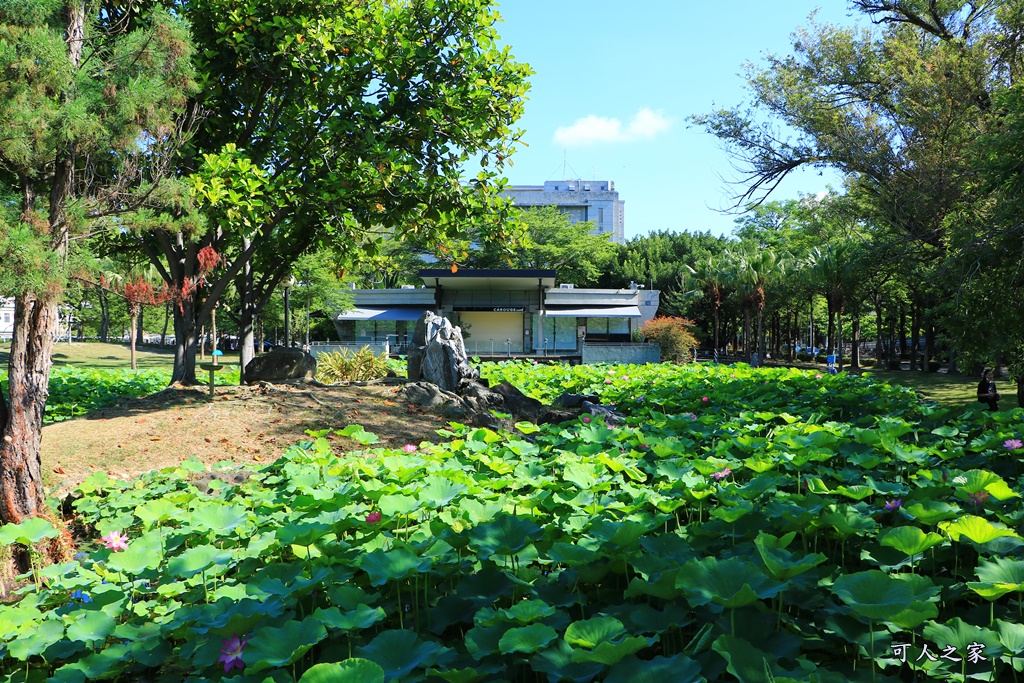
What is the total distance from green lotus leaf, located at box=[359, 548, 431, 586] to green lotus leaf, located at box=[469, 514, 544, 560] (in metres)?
0.28

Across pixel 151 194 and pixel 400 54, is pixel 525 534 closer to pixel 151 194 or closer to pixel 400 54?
pixel 151 194

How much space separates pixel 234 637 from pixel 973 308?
38.8 ft

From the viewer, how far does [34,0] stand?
539 cm

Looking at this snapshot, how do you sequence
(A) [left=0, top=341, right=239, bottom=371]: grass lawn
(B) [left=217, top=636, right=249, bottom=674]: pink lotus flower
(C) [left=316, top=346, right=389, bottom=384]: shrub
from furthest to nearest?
1. (A) [left=0, top=341, right=239, bottom=371]: grass lawn
2. (C) [left=316, top=346, right=389, bottom=384]: shrub
3. (B) [left=217, top=636, right=249, bottom=674]: pink lotus flower

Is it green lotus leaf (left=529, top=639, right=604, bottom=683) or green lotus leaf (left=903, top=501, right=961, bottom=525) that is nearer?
green lotus leaf (left=529, top=639, right=604, bottom=683)

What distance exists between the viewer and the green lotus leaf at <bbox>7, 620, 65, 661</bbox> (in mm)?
3049

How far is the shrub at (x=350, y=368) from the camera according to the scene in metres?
17.2

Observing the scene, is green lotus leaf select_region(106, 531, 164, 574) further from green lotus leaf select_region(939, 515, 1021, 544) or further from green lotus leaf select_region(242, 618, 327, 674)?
green lotus leaf select_region(939, 515, 1021, 544)

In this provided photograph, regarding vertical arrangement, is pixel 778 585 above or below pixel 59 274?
below

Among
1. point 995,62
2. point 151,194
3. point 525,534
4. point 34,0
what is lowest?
point 525,534

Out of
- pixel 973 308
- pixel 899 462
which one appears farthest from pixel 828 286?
pixel 899 462

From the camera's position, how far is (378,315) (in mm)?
39469

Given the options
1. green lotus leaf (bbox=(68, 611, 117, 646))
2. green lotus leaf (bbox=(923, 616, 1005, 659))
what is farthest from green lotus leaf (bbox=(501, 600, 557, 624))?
green lotus leaf (bbox=(68, 611, 117, 646))

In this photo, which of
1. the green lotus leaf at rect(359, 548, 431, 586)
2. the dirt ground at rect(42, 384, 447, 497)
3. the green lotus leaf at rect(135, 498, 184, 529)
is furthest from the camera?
the dirt ground at rect(42, 384, 447, 497)
